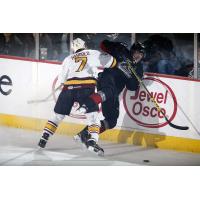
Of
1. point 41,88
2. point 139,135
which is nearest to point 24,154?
point 41,88

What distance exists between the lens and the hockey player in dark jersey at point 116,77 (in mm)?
4828

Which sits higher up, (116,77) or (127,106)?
(116,77)

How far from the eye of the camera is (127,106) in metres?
4.87

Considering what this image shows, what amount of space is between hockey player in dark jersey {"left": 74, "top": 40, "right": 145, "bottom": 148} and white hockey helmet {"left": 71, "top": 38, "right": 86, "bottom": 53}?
182mm

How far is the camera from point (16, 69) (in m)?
4.88

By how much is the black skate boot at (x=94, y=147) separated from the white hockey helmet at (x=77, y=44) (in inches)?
34.9

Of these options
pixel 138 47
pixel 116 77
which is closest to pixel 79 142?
pixel 116 77

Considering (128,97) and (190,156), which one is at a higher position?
(128,97)

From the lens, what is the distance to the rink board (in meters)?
4.86

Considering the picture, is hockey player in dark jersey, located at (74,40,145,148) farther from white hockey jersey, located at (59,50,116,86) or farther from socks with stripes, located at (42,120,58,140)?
socks with stripes, located at (42,120,58,140)

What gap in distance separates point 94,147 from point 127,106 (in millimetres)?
509

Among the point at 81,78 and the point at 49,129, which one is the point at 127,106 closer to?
A: the point at 81,78
